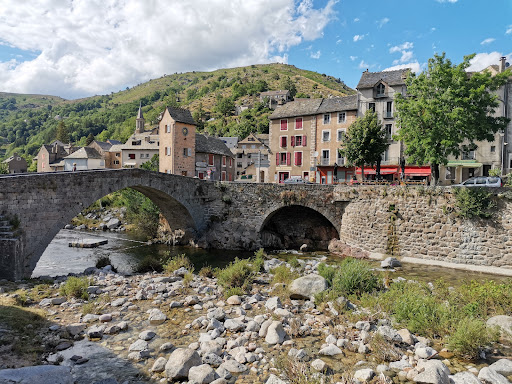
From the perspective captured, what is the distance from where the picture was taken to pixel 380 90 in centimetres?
3344

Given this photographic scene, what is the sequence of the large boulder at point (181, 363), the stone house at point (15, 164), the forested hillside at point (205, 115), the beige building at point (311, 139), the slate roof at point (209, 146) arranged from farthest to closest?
the forested hillside at point (205, 115)
the stone house at point (15, 164)
the slate roof at point (209, 146)
the beige building at point (311, 139)
the large boulder at point (181, 363)

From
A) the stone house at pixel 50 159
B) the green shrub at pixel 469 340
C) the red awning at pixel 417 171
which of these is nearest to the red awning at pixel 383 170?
the red awning at pixel 417 171

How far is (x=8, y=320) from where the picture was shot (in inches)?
365

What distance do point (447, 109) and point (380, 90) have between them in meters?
14.0

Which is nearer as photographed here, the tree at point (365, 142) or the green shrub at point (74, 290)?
the green shrub at point (74, 290)

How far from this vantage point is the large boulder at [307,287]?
12.2m

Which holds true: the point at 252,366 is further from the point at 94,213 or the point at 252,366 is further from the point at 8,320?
the point at 94,213

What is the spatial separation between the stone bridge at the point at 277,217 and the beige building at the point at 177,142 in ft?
42.7

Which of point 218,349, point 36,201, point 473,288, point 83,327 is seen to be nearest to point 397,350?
point 218,349

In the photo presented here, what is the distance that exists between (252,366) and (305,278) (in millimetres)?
5757

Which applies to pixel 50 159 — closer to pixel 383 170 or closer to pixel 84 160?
pixel 84 160

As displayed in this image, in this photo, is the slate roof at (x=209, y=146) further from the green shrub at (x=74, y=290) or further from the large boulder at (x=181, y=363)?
the large boulder at (x=181, y=363)

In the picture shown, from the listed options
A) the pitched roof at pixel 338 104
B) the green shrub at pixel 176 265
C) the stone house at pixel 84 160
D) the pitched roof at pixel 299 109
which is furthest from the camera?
the stone house at pixel 84 160

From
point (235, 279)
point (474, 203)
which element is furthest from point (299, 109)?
point (235, 279)
